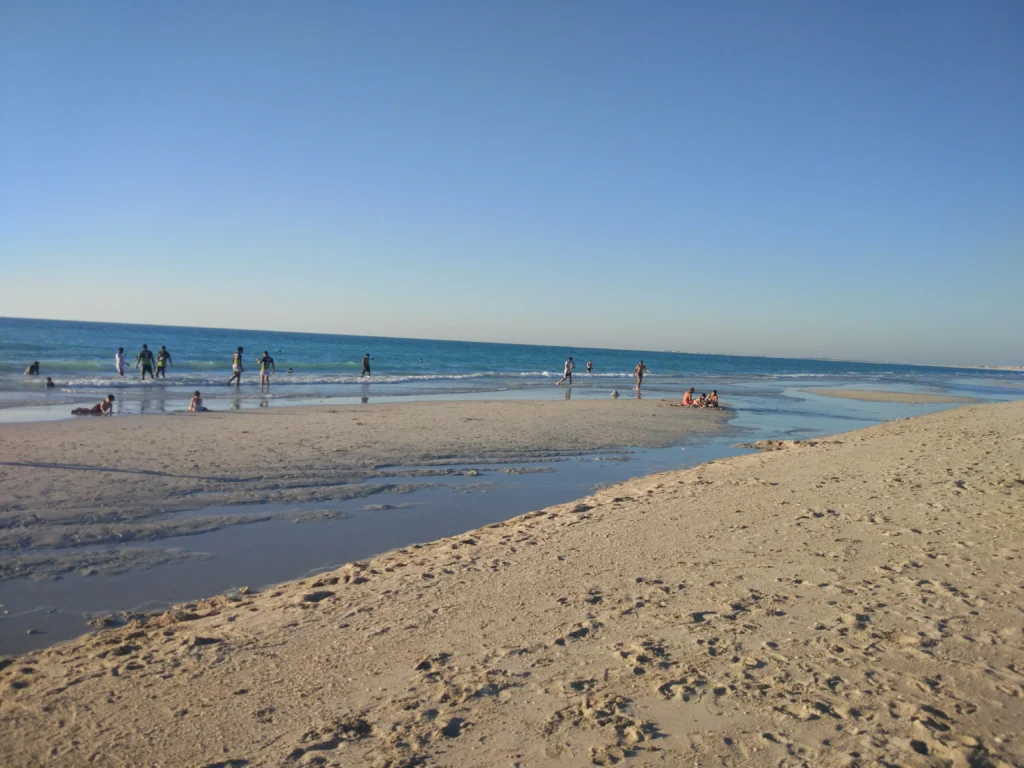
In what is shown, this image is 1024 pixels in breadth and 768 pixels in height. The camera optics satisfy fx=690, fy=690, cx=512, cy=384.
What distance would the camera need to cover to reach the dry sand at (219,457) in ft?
27.3

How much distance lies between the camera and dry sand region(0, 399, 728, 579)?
833 centimetres

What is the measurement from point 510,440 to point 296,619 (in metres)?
10.9

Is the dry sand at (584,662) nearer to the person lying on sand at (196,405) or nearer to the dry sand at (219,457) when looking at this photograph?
the dry sand at (219,457)

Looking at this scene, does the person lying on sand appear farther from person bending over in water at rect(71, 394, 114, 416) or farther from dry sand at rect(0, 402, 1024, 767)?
dry sand at rect(0, 402, 1024, 767)

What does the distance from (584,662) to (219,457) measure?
9909 mm

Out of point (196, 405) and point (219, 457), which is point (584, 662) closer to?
point (219, 457)

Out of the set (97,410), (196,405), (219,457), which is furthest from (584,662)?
(196,405)

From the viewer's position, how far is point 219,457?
12531mm

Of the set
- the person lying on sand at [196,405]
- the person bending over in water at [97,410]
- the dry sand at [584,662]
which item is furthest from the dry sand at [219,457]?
the dry sand at [584,662]

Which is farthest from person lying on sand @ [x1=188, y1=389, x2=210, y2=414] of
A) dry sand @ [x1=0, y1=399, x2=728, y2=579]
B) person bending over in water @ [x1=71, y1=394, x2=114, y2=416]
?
person bending over in water @ [x1=71, y1=394, x2=114, y2=416]

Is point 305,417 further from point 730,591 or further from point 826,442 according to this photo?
point 730,591

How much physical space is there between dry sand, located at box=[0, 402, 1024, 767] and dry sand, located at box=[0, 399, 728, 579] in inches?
118

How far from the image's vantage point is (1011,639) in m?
4.73

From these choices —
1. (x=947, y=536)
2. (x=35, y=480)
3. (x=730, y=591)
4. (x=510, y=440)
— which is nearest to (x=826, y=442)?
(x=510, y=440)
